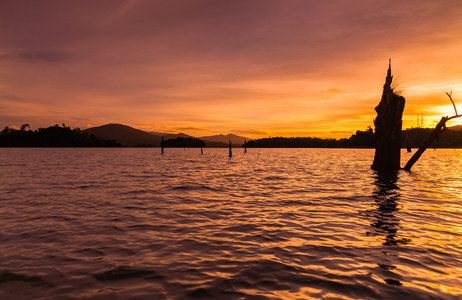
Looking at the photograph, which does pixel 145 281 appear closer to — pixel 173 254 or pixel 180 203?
pixel 173 254

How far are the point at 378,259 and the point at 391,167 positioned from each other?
2266 centimetres

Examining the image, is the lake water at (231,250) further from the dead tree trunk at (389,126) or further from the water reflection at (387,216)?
the dead tree trunk at (389,126)

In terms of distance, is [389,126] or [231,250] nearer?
[231,250]

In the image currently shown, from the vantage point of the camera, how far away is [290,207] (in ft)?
37.3

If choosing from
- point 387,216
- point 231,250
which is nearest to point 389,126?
point 387,216

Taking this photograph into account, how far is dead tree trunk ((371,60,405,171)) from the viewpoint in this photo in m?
24.5

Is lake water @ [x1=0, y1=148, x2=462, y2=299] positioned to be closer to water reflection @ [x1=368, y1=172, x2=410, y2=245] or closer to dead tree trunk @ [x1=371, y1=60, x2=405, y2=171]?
water reflection @ [x1=368, y1=172, x2=410, y2=245]

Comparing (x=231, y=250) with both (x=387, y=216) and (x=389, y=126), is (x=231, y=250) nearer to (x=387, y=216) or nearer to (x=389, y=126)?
(x=387, y=216)

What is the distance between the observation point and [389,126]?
24.6 meters

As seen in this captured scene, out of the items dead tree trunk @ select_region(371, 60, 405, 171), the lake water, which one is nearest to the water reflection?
the lake water

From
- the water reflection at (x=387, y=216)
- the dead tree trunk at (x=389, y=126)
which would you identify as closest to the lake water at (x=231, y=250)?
the water reflection at (x=387, y=216)

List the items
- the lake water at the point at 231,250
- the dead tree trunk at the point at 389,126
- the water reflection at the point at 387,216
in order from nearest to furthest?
the lake water at the point at 231,250 < the water reflection at the point at 387,216 < the dead tree trunk at the point at 389,126

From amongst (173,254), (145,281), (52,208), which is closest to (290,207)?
(173,254)

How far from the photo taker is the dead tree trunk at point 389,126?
2453 centimetres
